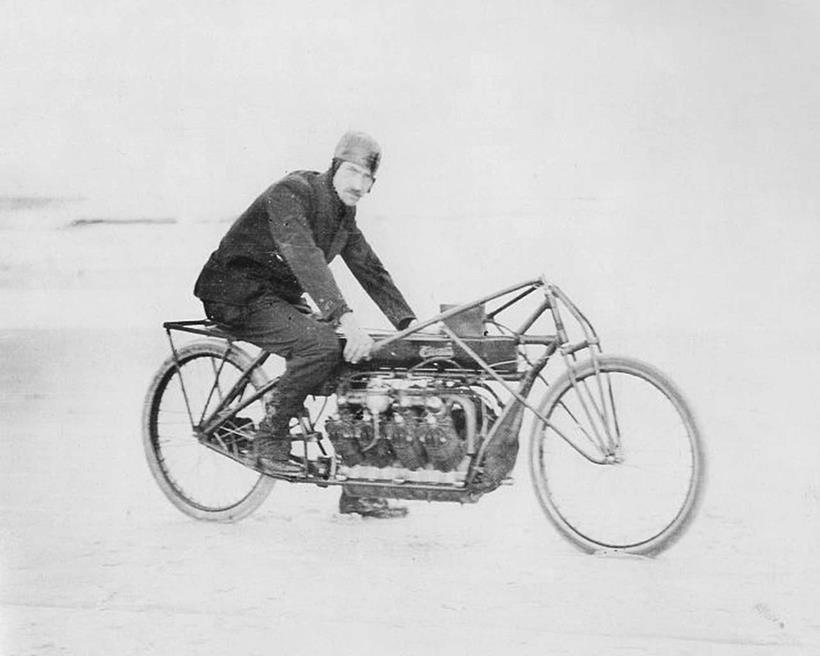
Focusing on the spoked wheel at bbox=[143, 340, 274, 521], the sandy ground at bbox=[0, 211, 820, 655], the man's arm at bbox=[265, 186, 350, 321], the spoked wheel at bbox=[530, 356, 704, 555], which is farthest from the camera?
the spoked wheel at bbox=[143, 340, 274, 521]

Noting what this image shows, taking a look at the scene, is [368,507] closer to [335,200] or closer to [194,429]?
[194,429]

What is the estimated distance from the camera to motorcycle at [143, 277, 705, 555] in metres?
3.09

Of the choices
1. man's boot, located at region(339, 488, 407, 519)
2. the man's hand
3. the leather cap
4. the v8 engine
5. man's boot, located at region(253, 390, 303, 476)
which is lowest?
man's boot, located at region(339, 488, 407, 519)

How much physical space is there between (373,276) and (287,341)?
0.37 metres

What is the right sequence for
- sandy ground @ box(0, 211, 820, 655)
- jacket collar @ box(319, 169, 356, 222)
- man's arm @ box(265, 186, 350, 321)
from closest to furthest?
sandy ground @ box(0, 211, 820, 655), man's arm @ box(265, 186, 350, 321), jacket collar @ box(319, 169, 356, 222)

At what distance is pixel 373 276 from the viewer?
11.4ft

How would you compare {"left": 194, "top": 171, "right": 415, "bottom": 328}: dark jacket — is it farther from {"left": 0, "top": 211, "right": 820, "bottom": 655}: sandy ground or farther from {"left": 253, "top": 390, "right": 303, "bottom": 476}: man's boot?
{"left": 253, "top": 390, "right": 303, "bottom": 476}: man's boot

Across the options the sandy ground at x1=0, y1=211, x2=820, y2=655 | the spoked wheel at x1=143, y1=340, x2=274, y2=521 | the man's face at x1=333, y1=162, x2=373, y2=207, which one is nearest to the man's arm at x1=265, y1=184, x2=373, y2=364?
the man's face at x1=333, y1=162, x2=373, y2=207

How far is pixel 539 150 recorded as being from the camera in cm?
324

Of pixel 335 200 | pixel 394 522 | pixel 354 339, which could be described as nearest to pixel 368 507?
pixel 394 522

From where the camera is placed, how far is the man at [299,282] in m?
3.30

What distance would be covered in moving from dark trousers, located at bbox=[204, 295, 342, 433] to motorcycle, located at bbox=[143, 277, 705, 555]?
0.27 feet

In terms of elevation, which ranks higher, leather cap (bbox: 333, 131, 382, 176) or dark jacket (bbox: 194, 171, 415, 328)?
leather cap (bbox: 333, 131, 382, 176)

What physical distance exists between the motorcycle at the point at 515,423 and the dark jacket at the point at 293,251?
0.17 meters
